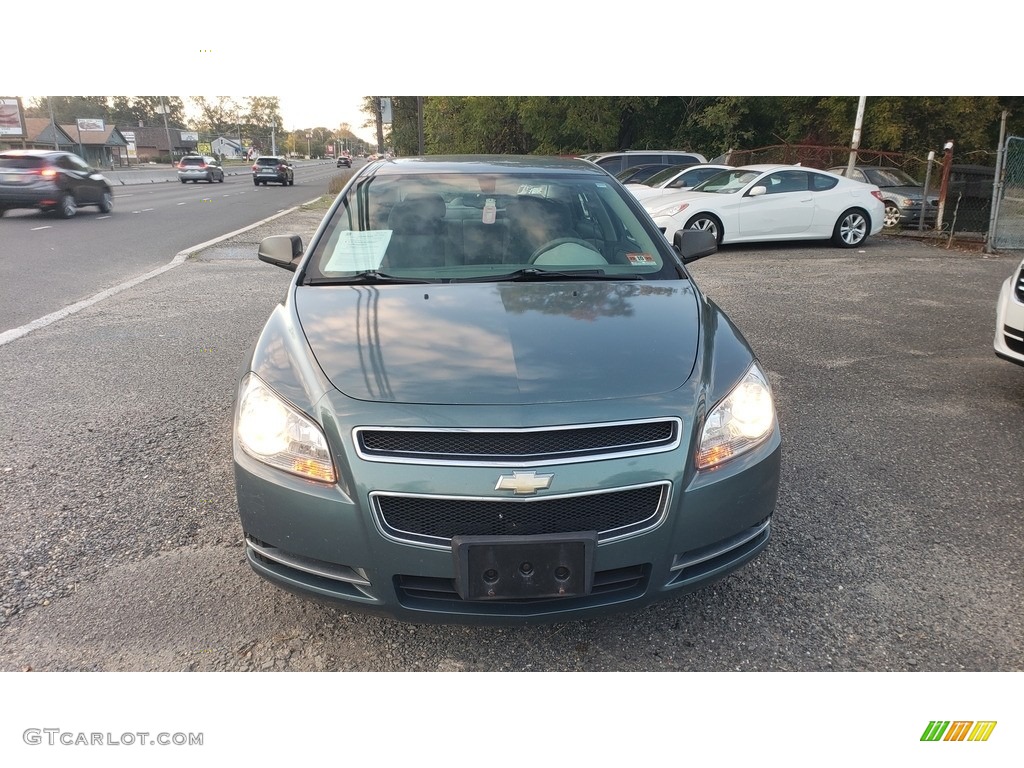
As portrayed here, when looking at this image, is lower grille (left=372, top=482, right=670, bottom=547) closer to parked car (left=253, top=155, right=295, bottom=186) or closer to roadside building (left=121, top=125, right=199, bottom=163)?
parked car (left=253, top=155, right=295, bottom=186)

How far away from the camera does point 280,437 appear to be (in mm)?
2230

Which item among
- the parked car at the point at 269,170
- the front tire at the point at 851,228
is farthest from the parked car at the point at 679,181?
the parked car at the point at 269,170

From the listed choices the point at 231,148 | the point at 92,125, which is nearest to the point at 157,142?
the point at 231,148

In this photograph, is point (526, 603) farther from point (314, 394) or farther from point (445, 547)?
point (314, 394)

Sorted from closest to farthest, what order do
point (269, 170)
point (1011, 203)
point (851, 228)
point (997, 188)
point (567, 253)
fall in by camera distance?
point (567, 253) < point (997, 188) < point (1011, 203) < point (851, 228) < point (269, 170)

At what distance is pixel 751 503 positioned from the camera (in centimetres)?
229

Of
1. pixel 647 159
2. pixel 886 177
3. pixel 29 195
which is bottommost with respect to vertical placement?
pixel 29 195

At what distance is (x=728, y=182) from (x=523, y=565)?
11.7 m

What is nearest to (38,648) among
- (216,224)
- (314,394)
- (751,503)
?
(314,394)

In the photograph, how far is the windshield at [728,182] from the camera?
12.1 meters

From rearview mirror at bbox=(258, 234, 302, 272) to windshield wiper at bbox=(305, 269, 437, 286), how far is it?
623 mm

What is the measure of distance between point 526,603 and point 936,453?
9.77 feet
